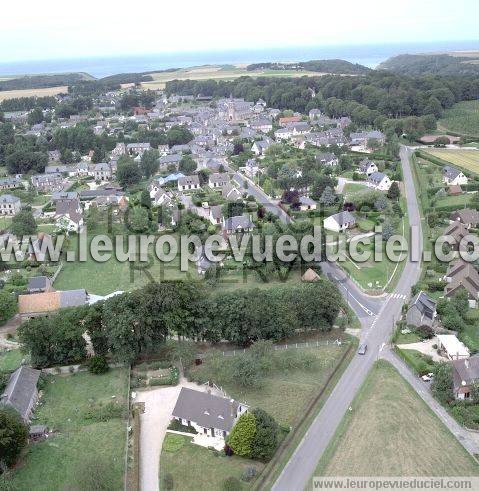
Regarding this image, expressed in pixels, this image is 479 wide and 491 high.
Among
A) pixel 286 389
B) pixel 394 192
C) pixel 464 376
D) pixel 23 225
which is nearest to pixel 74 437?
pixel 286 389

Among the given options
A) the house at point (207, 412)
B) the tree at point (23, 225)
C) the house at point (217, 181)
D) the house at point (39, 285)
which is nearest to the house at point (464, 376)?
the house at point (207, 412)

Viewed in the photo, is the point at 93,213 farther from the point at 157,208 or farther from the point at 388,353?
the point at 388,353

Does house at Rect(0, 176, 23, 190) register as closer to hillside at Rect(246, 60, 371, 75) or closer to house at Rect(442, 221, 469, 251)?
house at Rect(442, 221, 469, 251)

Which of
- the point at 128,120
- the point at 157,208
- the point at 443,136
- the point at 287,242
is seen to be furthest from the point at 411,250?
the point at 128,120

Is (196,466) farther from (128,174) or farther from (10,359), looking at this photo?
(128,174)

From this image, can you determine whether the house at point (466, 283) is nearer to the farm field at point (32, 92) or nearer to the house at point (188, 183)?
the house at point (188, 183)

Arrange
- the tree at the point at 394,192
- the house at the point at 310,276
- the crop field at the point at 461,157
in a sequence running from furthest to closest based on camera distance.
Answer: the crop field at the point at 461,157, the tree at the point at 394,192, the house at the point at 310,276

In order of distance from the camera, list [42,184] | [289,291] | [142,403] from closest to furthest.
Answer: [142,403] → [289,291] → [42,184]
